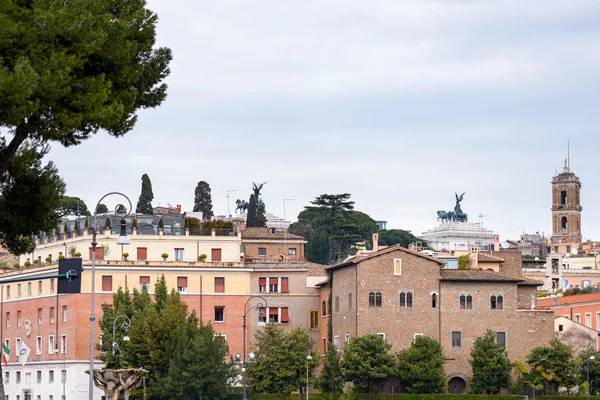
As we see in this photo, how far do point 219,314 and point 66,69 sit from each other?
70.3 meters

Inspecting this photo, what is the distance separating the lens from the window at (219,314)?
102000 mm

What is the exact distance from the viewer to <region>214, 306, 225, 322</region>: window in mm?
102000

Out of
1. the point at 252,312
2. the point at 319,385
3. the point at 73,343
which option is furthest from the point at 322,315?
the point at 73,343

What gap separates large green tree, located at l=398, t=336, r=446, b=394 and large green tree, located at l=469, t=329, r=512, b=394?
2.11m

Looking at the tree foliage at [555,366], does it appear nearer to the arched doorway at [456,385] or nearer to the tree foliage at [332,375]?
the arched doorway at [456,385]

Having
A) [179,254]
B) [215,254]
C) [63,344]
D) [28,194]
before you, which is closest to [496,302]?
[215,254]

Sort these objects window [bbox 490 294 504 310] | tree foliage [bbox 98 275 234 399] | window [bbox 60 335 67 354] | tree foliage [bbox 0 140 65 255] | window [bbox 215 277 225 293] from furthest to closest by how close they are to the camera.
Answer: window [bbox 215 277 225 293] < window [bbox 60 335 67 354] < window [bbox 490 294 504 310] < tree foliage [bbox 98 275 234 399] < tree foliage [bbox 0 140 65 255]

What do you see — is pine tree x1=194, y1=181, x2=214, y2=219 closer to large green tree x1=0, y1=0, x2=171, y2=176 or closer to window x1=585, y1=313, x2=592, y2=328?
window x1=585, y1=313, x2=592, y2=328

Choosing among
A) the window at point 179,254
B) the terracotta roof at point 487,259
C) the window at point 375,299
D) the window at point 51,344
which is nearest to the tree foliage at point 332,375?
the window at point 375,299

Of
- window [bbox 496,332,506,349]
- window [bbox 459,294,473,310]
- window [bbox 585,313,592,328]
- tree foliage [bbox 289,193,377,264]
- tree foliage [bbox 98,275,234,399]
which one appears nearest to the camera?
tree foliage [bbox 98,275,234,399]

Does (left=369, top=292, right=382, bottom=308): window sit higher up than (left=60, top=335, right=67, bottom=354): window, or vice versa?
(left=369, top=292, right=382, bottom=308): window

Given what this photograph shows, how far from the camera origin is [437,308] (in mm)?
94125

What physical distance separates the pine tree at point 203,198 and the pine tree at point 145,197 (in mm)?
6677

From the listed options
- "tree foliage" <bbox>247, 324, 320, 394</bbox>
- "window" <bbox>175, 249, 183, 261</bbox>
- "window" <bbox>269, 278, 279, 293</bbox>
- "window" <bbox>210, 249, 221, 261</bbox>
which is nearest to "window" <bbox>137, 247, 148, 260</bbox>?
"window" <bbox>175, 249, 183, 261</bbox>
